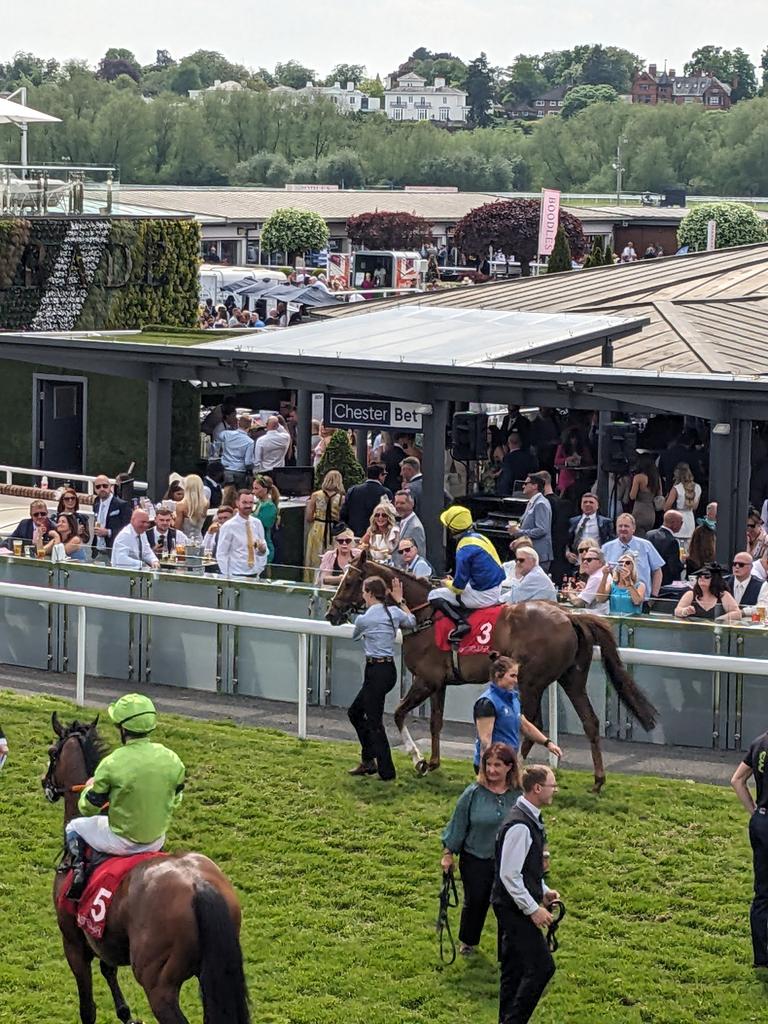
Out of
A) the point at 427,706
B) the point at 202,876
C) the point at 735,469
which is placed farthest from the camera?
the point at 735,469

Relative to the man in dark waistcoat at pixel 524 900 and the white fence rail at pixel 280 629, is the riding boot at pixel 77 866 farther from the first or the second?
the white fence rail at pixel 280 629

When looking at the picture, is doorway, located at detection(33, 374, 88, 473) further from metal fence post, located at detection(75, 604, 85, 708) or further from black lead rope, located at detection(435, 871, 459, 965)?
black lead rope, located at detection(435, 871, 459, 965)

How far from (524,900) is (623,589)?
546cm

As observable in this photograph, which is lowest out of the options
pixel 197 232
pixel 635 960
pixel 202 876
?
pixel 635 960

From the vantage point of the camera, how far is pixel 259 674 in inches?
545

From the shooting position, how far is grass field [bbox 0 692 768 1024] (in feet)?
28.8

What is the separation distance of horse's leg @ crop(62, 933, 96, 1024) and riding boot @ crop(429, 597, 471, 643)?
11.5 feet

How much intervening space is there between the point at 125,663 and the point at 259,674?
127 cm

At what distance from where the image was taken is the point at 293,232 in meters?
59.1

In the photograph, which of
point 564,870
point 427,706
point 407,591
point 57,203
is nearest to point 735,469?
point 427,706

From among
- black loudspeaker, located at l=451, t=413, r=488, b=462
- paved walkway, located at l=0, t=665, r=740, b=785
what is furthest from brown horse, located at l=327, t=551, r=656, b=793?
black loudspeaker, located at l=451, t=413, r=488, b=462

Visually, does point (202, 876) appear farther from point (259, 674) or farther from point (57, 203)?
point (57, 203)

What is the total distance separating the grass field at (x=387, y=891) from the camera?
8781 millimetres

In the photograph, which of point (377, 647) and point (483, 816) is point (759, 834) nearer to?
point (483, 816)
